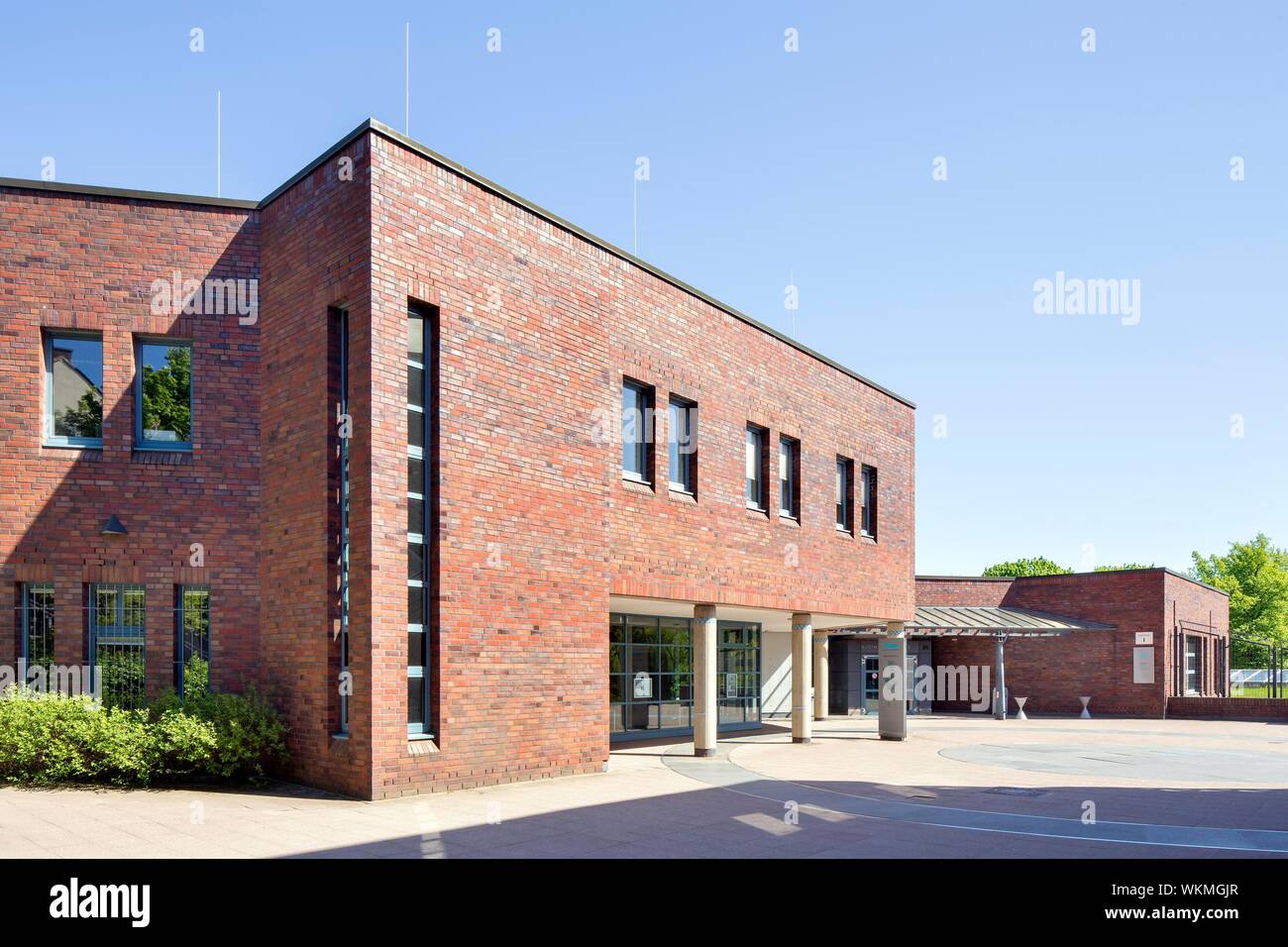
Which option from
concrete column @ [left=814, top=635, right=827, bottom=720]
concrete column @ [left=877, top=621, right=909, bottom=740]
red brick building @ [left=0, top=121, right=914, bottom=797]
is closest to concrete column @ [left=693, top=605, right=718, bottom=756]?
red brick building @ [left=0, top=121, right=914, bottom=797]

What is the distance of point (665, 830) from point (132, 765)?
6793 mm

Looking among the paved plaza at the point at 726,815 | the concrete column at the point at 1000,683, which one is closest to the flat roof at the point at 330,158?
the paved plaza at the point at 726,815

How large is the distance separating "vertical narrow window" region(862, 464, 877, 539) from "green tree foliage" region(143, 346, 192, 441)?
55.1 feet

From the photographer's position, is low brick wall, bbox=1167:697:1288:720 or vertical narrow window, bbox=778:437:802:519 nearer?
vertical narrow window, bbox=778:437:802:519

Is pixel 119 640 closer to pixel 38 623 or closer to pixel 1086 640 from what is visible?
pixel 38 623

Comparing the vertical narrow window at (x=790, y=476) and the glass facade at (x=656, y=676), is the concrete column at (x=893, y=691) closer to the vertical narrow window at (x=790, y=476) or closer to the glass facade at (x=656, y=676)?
the glass facade at (x=656, y=676)

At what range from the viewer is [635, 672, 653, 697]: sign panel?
21.9 m

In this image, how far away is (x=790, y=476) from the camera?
2239cm

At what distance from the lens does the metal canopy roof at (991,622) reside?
33688mm

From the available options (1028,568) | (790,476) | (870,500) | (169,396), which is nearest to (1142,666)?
(870,500)

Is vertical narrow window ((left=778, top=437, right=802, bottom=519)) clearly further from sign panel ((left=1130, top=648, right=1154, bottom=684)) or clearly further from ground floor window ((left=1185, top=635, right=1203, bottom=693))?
ground floor window ((left=1185, top=635, right=1203, bottom=693))

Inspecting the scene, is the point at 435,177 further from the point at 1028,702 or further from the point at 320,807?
the point at 1028,702

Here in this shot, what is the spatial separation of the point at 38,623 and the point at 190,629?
6.73 ft

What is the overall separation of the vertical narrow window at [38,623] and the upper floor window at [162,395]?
248 centimetres
